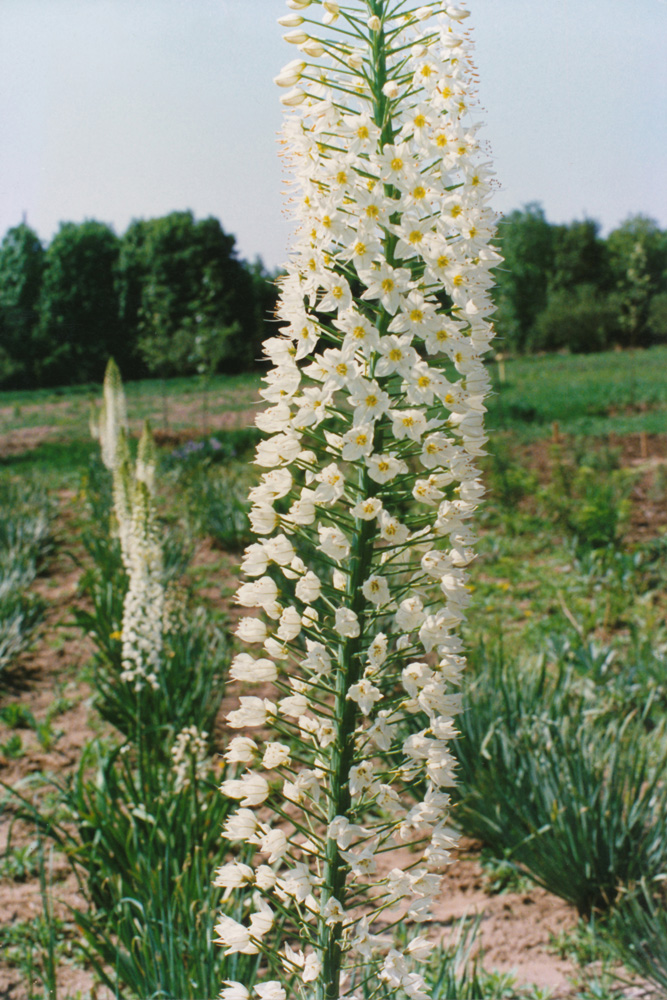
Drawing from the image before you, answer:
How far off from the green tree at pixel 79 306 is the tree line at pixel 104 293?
0.04 meters

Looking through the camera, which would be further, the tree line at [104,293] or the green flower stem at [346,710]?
the tree line at [104,293]

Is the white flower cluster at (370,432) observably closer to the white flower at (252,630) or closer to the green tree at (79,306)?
the white flower at (252,630)

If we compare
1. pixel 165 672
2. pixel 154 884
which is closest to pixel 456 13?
pixel 154 884

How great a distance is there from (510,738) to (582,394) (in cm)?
2006

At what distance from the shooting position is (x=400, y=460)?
1.55 m

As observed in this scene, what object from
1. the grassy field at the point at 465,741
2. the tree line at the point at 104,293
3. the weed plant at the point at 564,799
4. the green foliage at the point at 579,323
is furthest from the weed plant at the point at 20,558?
the green foliage at the point at 579,323

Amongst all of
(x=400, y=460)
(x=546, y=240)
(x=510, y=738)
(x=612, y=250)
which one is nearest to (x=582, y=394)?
(x=510, y=738)

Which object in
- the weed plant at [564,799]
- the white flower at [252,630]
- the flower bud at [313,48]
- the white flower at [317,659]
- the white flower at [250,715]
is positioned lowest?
the weed plant at [564,799]

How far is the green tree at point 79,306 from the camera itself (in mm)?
29250

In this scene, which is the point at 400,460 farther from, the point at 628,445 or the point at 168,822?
the point at 628,445

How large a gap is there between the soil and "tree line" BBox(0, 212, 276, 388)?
12.5 meters

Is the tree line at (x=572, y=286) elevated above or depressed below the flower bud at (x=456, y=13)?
above

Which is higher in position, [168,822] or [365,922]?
[365,922]

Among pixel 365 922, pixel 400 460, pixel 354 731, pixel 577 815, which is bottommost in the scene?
pixel 577 815
